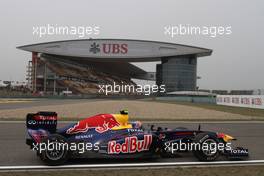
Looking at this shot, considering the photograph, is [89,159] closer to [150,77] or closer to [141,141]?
[141,141]

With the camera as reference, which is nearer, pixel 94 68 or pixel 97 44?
pixel 97 44

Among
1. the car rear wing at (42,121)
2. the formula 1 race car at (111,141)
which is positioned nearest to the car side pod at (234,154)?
the formula 1 race car at (111,141)

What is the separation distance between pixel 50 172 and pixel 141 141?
6.19 ft

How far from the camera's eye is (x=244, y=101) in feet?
111

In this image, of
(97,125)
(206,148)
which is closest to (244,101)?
(206,148)

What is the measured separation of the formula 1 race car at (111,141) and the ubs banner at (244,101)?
25303 millimetres

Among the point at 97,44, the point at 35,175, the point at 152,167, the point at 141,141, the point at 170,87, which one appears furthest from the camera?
the point at 97,44

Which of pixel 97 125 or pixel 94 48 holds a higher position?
pixel 94 48

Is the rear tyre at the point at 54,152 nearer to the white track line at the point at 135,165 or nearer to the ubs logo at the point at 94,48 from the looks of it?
the white track line at the point at 135,165

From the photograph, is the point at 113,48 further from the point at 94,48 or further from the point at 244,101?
the point at 244,101

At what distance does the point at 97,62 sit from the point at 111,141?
3341 inches

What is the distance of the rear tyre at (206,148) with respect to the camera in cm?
649

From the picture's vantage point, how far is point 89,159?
21.4 ft

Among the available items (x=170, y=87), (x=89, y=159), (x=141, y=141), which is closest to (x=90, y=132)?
(x=89, y=159)
